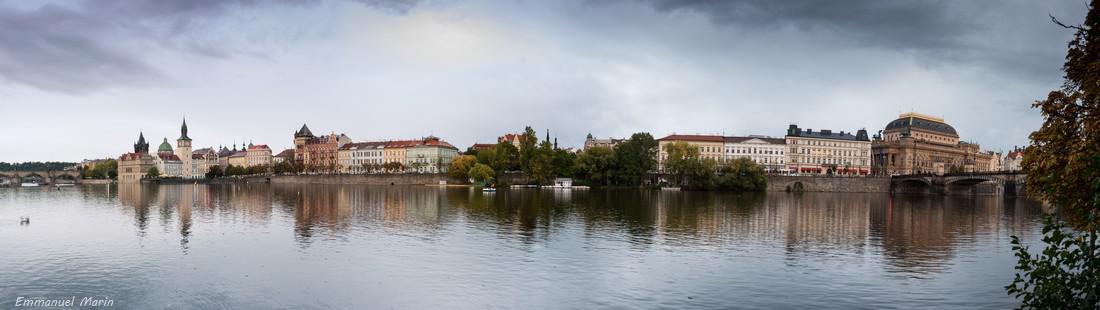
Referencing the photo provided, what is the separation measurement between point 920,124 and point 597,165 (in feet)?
337

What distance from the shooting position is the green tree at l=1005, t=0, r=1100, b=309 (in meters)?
10.6

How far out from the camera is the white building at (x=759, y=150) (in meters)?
154

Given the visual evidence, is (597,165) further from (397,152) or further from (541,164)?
(397,152)

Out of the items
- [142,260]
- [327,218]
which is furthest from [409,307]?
[327,218]

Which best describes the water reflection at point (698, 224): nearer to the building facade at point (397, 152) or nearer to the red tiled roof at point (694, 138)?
the red tiled roof at point (694, 138)

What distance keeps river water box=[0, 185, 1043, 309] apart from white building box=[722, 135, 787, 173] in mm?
108563

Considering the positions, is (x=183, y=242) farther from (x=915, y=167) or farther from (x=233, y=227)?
(x=915, y=167)

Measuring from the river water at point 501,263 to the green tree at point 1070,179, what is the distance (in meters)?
6.59

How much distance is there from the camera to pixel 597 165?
121 m

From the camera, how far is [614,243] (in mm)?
33781

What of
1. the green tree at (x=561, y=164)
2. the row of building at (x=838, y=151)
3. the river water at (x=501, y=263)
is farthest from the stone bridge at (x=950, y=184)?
the river water at (x=501, y=263)

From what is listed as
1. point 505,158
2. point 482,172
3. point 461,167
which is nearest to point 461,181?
point 461,167

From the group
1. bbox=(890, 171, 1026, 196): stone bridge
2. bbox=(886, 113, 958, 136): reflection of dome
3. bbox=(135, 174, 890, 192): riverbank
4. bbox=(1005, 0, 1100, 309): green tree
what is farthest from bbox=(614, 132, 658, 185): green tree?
bbox=(1005, 0, 1100, 309): green tree

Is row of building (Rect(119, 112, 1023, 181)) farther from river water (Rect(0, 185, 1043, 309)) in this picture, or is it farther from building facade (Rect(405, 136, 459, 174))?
river water (Rect(0, 185, 1043, 309))
